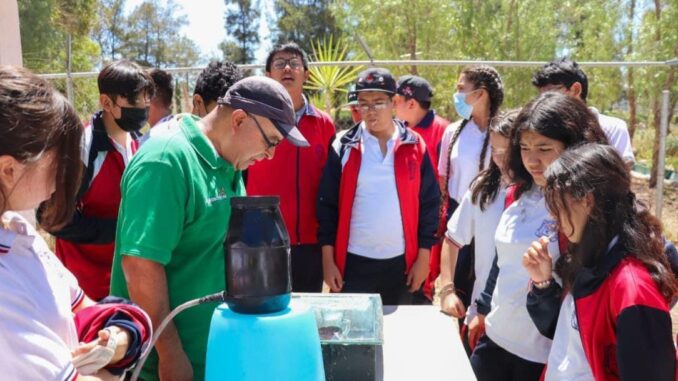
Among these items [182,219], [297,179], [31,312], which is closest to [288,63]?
[297,179]

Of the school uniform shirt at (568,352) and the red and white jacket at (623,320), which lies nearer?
the red and white jacket at (623,320)

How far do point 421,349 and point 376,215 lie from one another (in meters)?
1.07

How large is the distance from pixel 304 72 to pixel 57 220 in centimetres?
226

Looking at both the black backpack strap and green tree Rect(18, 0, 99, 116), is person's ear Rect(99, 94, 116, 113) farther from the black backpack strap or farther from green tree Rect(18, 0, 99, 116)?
green tree Rect(18, 0, 99, 116)

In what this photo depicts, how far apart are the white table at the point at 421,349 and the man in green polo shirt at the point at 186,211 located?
59 centimetres

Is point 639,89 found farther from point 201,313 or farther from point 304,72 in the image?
point 201,313

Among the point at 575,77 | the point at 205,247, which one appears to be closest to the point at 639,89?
the point at 575,77

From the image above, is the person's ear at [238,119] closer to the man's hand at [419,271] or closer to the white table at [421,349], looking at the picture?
the white table at [421,349]

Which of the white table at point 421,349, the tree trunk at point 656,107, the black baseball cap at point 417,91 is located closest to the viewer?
the white table at point 421,349

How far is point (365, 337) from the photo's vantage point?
1.64m

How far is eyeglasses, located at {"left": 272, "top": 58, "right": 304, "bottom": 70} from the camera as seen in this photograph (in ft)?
10.8

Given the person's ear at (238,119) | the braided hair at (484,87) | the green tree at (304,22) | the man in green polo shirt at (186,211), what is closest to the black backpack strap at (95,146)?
the man in green polo shirt at (186,211)

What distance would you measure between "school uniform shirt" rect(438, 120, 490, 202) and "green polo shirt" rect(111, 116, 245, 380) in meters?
1.98

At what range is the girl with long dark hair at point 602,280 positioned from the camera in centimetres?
142
